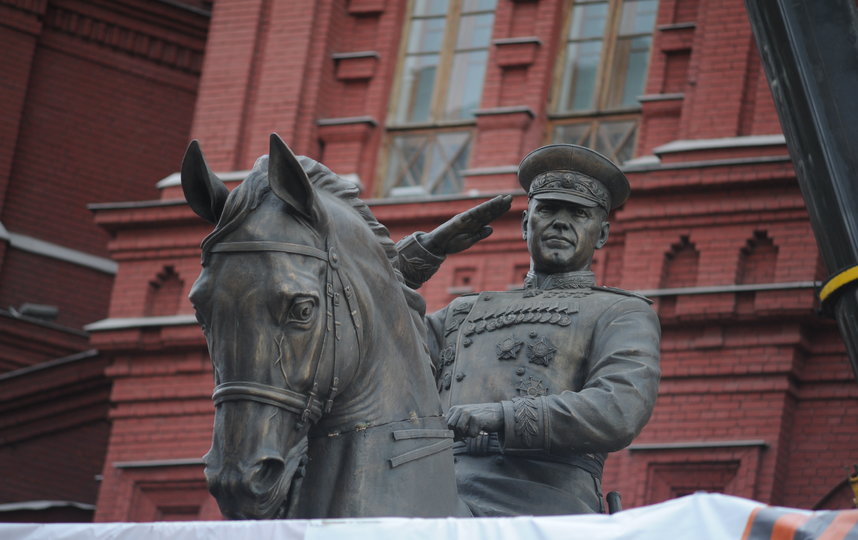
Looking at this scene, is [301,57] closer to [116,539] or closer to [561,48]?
[561,48]

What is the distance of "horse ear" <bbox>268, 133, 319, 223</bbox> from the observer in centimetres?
554

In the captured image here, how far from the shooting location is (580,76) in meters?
20.8

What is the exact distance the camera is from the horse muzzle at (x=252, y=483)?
210 inches

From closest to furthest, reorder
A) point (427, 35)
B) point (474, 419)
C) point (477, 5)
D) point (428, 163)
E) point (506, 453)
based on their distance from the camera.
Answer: point (474, 419), point (506, 453), point (428, 163), point (477, 5), point (427, 35)

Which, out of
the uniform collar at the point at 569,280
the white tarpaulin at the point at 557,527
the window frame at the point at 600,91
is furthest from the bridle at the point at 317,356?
the window frame at the point at 600,91

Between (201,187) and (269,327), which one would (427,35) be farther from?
(269,327)

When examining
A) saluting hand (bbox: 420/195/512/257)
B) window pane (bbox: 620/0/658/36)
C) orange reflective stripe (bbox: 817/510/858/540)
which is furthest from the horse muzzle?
window pane (bbox: 620/0/658/36)

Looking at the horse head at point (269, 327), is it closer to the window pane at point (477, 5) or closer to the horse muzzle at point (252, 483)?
the horse muzzle at point (252, 483)

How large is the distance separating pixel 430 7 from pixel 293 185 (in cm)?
1646

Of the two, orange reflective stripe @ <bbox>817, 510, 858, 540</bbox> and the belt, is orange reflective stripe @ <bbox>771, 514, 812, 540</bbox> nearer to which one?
orange reflective stripe @ <bbox>817, 510, 858, 540</bbox>

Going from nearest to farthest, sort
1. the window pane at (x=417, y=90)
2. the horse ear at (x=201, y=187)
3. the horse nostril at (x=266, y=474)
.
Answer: the horse nostril at (x=266, y=474), the horse ear at (x=201, y=187), the window pane at (x=417, y=90)

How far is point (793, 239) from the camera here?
60.4 ft

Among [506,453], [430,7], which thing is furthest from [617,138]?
[506,453]

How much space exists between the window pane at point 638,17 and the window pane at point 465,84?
1366mm
